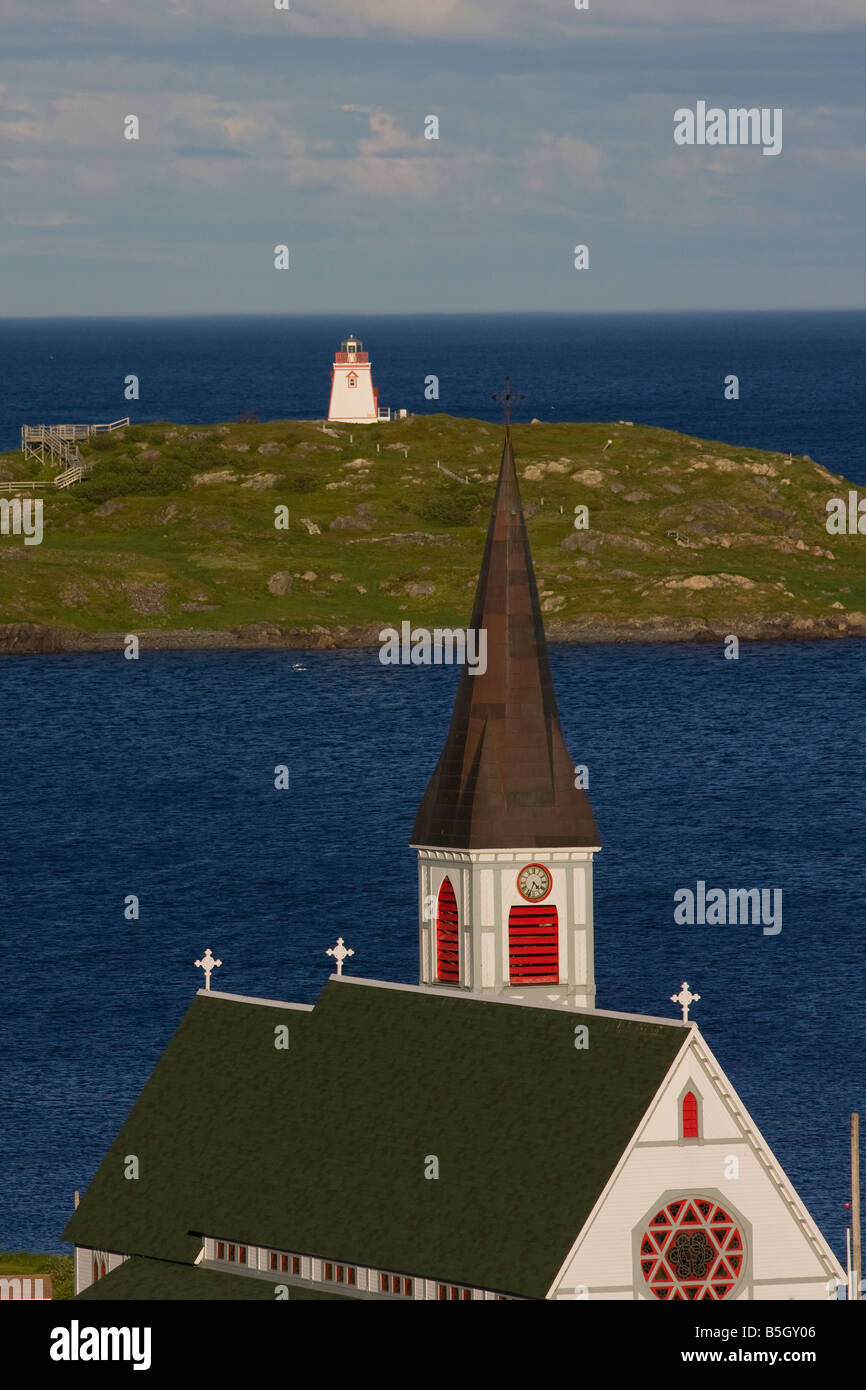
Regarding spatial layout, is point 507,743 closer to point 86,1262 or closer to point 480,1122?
point 480,1122

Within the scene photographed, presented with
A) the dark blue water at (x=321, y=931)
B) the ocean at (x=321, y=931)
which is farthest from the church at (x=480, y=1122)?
the dark blue water at (x=321, y=931)

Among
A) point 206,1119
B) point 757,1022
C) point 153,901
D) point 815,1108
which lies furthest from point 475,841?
point 153,901

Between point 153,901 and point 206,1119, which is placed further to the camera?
point 153,901

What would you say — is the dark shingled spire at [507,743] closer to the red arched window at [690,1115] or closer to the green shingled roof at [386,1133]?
the green shingled roof at [386,1133]

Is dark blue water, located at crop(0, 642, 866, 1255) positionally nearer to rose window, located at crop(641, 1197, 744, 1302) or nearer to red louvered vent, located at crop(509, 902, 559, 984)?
red louvered vent, located at crop(509, 902, 559, 984)

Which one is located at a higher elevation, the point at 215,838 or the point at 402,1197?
the point at 215,838

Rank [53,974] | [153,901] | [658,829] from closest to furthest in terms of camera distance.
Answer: [53,974] → [153,901] → [658,829]
